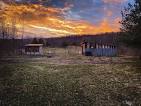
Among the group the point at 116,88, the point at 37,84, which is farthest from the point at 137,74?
the point at 37,84

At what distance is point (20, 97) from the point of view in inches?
907

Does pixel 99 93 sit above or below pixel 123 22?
below

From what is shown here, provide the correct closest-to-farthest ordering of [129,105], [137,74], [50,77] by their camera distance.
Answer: [129,105] < [50,77] < [137,74]

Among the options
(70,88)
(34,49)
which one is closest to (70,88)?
(70,88)

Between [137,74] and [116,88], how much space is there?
908cm

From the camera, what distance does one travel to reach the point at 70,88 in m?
27.0

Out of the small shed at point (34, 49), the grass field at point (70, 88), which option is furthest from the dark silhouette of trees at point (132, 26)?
the small shed at point (34, 49)

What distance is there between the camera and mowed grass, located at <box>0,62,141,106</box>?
2264 cm

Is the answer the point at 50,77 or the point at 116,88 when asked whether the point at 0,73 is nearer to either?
the point at 50,77

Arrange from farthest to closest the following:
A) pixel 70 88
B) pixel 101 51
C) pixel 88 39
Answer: pixel 88 39 < pixel 101 51 < pixel 70 88

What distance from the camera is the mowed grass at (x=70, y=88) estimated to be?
22.6m

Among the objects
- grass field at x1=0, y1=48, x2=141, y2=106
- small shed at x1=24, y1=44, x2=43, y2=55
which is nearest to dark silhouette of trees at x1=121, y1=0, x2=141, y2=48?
grass field at x1=0, y1=48, x2=141, y2=106

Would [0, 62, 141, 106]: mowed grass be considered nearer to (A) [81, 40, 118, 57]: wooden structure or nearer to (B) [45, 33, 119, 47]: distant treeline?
(A) [81, 40, 118, 57]: wooden structure

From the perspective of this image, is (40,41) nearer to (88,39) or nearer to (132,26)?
(88,39)
